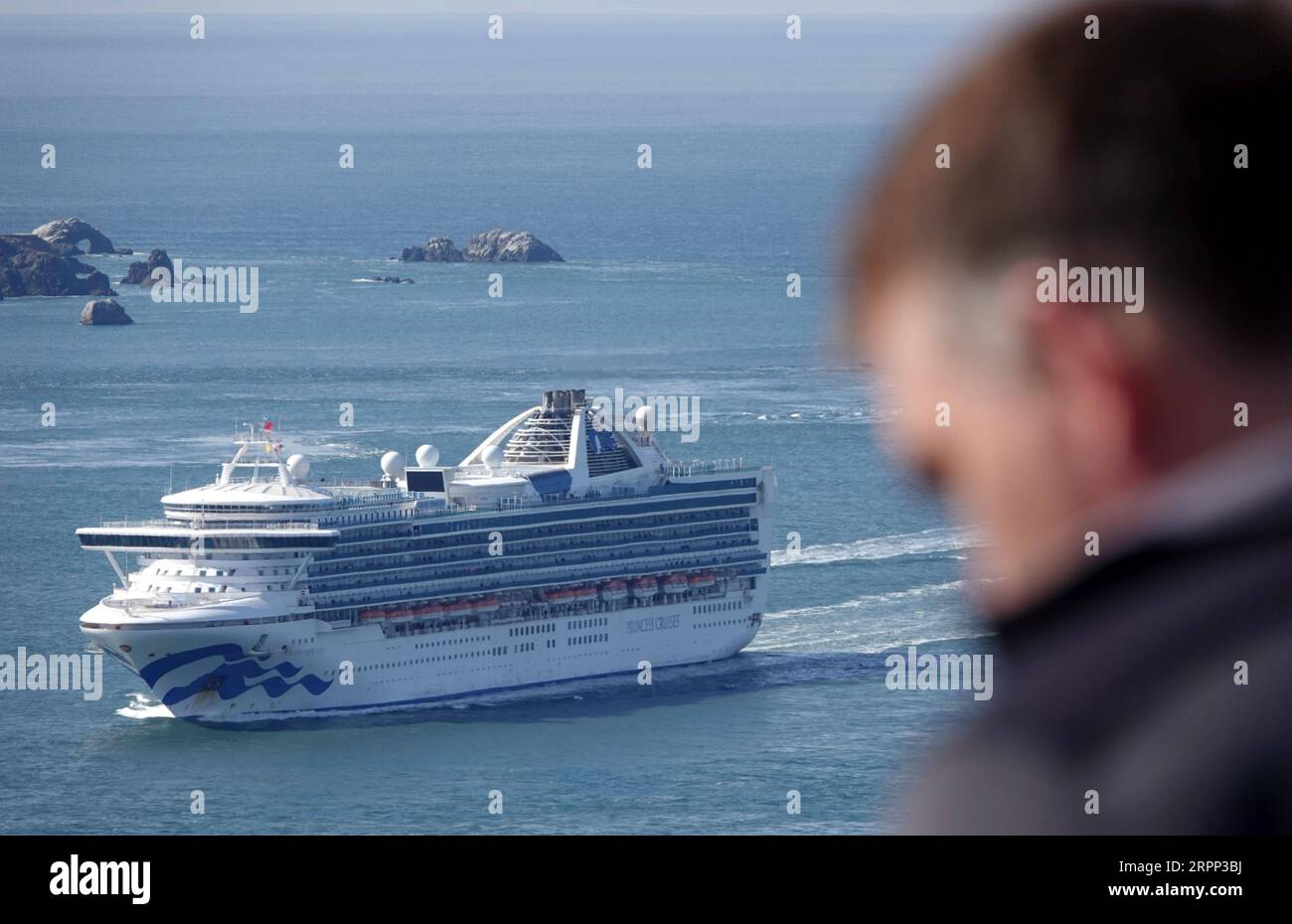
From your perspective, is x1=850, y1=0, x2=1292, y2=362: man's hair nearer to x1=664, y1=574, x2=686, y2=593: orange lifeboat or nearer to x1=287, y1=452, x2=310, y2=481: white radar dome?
x1=287, y1=452, x2=310, y2=481: white radar dome

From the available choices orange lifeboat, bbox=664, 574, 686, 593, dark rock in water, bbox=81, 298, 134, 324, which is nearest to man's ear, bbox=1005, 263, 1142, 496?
orange lifeboat, bbox=664, 574, 686, 593

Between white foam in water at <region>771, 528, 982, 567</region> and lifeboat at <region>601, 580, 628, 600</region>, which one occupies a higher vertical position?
white foam in water at <region>771, 528, 982, 567</region>

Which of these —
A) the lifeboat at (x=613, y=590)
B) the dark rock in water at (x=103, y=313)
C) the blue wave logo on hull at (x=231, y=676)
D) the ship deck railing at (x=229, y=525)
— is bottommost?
the blue wave logo on hull at (x=231, y=676)

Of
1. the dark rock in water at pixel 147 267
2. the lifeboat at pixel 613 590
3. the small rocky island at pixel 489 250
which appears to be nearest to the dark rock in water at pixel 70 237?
the dark rock in water at pixel 147 267

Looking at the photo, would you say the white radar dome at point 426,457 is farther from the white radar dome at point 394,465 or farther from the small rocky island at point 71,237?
the small rocky island at point 71,237

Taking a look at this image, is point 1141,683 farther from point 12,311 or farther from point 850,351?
point 12,311

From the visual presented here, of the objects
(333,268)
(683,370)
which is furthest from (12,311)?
(683,370)

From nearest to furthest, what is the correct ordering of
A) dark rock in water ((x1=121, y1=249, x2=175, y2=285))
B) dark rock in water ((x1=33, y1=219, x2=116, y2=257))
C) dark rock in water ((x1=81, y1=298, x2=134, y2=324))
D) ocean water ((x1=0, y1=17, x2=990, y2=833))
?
ocean water ((x1=0, y1=17, x2=990, y2=833)) < dark rock in water ((x1=81, y1=298, x2=134, y2=324)) < dark rock in water ((x1=121, y1=249, x2=175, y2=285)) < dark rock in water ((x1=33, y1=219, x2=116, y2=257))
